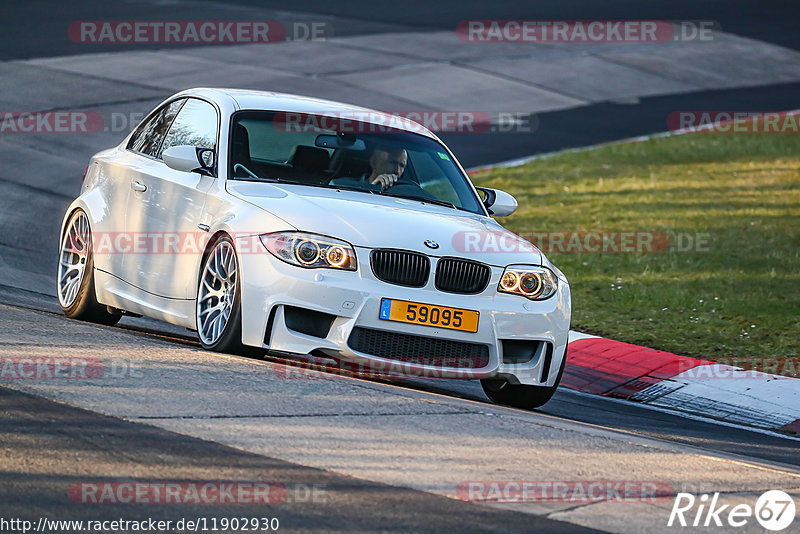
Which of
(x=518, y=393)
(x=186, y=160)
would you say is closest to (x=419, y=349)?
(x=518, y=393)

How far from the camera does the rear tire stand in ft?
26.4

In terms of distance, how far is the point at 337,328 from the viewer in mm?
7270

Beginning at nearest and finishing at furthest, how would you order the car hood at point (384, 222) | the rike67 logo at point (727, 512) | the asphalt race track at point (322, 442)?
the asphalt race track at point (322, 442) < the rike67 logo at point (727, 512) < the car hood at point (384, 222)

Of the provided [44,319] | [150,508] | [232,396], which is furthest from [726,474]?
[44,319]

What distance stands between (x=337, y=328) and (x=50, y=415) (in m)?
1.91

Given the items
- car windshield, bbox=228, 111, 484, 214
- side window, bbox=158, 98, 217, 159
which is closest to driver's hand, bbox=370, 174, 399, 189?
car windshield, bbox=228, 111, 484, 214

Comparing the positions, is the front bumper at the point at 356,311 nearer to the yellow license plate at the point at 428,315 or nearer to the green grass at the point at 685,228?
the yellow license plate at the point at 428,315

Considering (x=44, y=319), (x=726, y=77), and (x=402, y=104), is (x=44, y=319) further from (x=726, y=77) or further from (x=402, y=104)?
(x=726, y=77)

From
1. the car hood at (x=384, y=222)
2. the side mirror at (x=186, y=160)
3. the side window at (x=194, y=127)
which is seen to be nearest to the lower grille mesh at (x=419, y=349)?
the car hood at (x=384, y=222)

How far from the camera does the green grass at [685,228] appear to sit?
11.5 meters

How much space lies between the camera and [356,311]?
723 cm

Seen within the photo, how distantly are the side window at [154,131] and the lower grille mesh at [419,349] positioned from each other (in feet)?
8.45

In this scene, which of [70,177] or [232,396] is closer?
[232,396]

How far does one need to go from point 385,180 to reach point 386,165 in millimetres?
141
